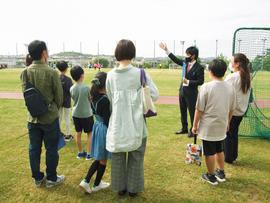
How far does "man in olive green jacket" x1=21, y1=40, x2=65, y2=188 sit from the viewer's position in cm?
375

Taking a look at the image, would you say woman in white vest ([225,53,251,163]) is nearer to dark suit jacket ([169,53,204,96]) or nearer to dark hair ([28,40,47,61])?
dark suit jacket ([169,53,204,96])

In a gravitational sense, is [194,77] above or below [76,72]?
below

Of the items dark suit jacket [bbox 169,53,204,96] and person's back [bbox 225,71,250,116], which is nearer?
person's back [bbox 225,71,250,116]

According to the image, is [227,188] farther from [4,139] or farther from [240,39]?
[4,139]

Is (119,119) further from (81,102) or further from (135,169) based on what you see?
(81,102)

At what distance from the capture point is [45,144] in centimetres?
402

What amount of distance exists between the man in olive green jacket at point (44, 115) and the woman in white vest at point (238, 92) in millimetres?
2788

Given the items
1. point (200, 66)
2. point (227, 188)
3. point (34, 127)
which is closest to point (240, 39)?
point (200, 66)

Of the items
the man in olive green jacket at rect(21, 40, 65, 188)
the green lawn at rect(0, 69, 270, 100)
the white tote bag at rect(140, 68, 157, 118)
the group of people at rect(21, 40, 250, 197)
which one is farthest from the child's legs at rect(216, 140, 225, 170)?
the green lawn at rect(0, 69, 270, 100)

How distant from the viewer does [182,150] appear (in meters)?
5.65

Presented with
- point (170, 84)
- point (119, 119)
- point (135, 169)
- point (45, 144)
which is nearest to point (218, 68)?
point (119, 119)

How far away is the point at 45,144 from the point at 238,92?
3163 mm

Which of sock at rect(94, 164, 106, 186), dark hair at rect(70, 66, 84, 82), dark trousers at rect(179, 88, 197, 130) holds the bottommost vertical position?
sock at rect(94, 164, 106, 186)

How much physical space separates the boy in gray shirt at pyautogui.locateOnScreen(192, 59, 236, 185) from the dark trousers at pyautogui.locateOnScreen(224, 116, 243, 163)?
0.78 m
